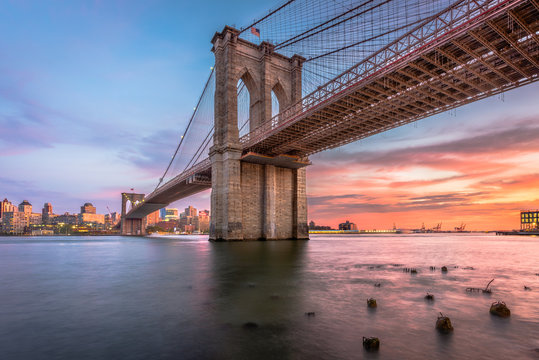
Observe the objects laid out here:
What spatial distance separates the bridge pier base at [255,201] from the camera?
128ft

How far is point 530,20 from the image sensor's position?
645 inches

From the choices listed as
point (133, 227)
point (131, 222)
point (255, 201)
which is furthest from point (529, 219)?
point (131, 222)

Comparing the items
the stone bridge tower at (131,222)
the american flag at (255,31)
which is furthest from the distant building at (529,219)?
the stone bridge tower at (131,222)

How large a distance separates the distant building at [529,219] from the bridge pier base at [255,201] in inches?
6112

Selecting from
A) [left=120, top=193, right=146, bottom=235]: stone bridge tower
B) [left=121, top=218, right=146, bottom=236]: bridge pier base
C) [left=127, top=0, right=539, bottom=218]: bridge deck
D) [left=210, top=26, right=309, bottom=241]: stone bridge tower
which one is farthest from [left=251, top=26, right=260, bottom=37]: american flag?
[left=121, top=218, right=146, bottom=236]: bridge pier base

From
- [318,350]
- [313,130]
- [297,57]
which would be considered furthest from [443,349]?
[297,57]

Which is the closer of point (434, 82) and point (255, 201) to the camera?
point (434, 82)

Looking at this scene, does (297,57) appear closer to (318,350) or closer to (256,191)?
(256,191)

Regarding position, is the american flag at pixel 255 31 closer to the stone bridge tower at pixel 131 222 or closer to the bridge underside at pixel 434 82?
the bridge underside at pixel 434 82

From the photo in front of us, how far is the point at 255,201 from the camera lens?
42.6 meters

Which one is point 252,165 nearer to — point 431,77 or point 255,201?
point 255,201

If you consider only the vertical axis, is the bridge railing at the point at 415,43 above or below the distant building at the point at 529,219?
above

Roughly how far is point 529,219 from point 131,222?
614 feet

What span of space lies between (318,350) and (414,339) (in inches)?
59.8
